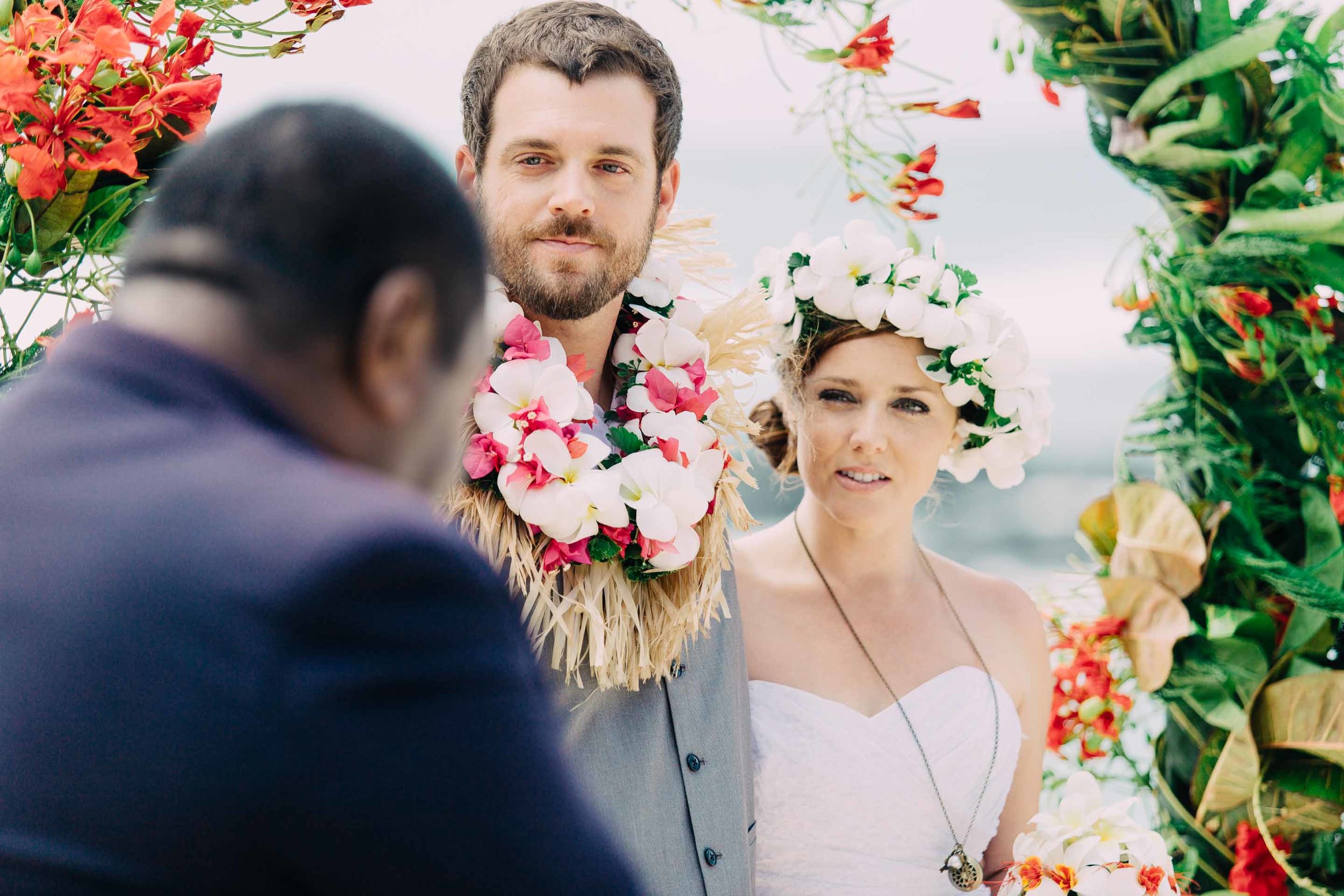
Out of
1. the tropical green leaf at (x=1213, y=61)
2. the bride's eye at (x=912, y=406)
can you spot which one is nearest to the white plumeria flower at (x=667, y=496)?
the bride's eye at (x=912, y=406)

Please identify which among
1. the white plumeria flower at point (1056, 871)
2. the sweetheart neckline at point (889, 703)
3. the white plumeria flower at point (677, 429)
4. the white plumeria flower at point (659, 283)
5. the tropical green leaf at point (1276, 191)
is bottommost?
the white plumeria flower at point (1056, 871)

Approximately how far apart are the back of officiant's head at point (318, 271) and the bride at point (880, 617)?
1.64 metres

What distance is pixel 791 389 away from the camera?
2.49 m

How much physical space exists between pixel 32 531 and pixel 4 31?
91 cm

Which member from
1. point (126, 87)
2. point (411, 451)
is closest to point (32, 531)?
point (411, 451)

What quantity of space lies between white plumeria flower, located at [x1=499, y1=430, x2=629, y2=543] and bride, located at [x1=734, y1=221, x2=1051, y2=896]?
0.79 meters

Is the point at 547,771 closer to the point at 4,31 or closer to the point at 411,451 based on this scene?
the point at 411,451

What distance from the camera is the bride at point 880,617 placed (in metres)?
2.31

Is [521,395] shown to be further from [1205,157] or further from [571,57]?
[1205,157]

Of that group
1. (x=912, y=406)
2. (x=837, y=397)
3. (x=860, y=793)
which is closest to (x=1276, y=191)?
(x=912, y=406)

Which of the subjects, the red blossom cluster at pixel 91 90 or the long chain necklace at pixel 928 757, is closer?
the red blossom cluster at pixel 91 90

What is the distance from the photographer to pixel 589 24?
6.22 feet

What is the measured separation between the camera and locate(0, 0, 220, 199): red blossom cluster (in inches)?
50.7

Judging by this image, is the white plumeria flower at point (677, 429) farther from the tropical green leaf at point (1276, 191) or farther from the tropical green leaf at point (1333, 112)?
the tropical green leaf at point (1333, 112)
